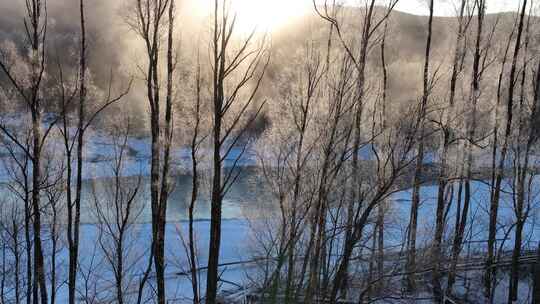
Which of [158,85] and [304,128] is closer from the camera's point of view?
[158,85]

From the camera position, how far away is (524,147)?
11.0 m

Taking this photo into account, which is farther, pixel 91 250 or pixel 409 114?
pixel 91 250

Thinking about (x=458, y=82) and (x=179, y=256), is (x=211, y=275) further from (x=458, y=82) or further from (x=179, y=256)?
(x=179, y=256)

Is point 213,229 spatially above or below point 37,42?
below

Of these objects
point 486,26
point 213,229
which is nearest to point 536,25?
point 486,26

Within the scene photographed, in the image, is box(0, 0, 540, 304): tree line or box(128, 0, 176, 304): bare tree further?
box(0, 0, 540, 304): tree line

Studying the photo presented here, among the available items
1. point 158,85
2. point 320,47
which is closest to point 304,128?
→ point 320,47

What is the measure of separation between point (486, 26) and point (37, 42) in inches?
406

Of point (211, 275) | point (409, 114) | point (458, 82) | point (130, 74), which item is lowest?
point (211, 275)

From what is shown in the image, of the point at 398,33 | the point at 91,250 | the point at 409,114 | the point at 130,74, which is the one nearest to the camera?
the point at 409,114

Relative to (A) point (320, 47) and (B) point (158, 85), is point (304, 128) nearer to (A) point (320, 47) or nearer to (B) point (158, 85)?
(A) point (320, 47)

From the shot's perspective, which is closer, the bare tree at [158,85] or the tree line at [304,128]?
the bare tree at [158,85]

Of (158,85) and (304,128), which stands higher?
(158,85)

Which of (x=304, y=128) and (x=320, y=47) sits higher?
(x=320, y=47)
